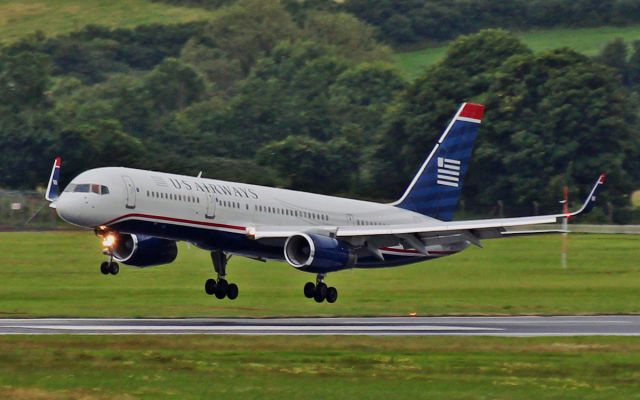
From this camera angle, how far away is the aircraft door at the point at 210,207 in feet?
181

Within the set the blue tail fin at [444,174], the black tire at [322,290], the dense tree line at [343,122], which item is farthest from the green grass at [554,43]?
the black tire at [322,290]

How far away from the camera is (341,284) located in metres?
67.4

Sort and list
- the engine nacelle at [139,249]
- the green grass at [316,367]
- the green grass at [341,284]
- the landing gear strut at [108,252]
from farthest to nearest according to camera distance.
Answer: the green grass at [341,284]
the engine nacelle at [139,249]
the landing gear strut at [108,252]
the green grass at [316,367]

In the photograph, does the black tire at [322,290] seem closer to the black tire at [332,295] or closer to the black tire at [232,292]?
the black tire at [332,295]

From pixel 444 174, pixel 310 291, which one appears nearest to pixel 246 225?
pixel 310 291

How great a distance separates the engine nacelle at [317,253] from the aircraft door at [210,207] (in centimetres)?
300

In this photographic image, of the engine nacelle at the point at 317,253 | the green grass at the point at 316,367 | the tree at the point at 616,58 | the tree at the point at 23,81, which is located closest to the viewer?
the green grass at the point at 316,367

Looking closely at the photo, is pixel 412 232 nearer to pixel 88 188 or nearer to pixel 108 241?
pixel 108 241

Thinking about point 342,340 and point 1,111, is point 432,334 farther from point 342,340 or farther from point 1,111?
point 1,111

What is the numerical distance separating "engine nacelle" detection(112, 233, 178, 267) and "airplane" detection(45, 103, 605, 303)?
0.04 m

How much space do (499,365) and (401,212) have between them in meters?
26.1

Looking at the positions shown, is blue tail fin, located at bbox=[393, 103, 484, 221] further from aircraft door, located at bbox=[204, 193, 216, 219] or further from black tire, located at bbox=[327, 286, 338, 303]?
aircraft door, located at bbox=[204, 193, 216, 219]

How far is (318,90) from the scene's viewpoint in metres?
151

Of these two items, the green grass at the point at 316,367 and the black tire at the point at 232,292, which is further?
the black tire at the point at 232,292
